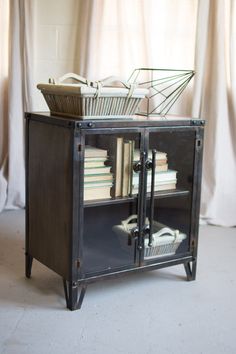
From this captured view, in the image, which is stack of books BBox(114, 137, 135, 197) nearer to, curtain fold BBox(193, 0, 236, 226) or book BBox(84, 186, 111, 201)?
book BBox(84, 186, 111, 201)

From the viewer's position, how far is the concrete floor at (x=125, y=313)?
A: 5.80ft

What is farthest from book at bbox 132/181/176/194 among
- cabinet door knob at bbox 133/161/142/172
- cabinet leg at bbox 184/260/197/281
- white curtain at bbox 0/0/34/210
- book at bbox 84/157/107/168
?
white curtain at bbox 0/0/34/210

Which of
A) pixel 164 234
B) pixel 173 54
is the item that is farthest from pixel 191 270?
pixel 173 54

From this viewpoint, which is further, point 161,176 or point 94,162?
point 161,176

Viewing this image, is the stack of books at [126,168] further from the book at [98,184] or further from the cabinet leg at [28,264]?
the cabinet leg at [28,264]

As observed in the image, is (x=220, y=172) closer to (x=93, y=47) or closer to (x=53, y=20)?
(x=93, y=47)

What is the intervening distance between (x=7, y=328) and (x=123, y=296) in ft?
1.69

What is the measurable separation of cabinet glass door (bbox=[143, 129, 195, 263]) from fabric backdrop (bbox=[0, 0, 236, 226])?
0.96 metres

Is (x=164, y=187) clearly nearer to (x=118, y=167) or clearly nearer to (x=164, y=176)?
(x=164, y=176)

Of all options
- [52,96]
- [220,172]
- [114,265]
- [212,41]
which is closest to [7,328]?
[114,265]

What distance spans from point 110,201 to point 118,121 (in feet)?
1.05

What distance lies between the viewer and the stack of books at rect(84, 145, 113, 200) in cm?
198

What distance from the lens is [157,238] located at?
2184mm

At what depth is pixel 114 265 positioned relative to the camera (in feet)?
6.88
